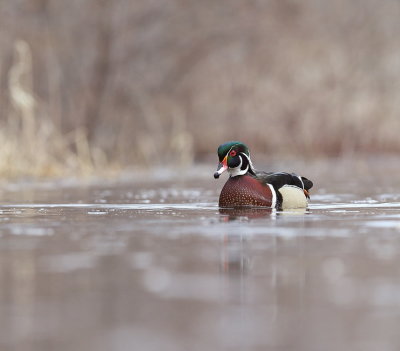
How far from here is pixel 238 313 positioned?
15.1 feet

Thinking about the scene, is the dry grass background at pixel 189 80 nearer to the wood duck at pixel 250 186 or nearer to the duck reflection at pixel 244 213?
the wood duck at pixel 250 186

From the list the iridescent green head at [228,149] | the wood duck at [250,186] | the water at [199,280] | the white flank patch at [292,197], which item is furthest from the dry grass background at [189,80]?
the water at [199,280]

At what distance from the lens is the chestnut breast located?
10.0 metres

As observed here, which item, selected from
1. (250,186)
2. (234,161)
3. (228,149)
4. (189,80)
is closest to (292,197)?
(250,186)

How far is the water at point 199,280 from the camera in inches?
163

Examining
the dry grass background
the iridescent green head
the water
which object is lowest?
the water

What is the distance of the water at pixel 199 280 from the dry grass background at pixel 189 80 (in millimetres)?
7355

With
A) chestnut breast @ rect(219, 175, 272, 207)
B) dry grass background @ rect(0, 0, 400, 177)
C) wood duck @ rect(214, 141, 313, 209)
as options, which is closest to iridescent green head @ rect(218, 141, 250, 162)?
wood duck @ rect(214, 141, 313, 209)

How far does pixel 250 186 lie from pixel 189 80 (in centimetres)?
1213

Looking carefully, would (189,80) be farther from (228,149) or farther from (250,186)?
(250,186)

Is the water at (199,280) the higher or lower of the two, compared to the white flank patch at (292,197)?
lower

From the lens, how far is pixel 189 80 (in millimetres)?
22062

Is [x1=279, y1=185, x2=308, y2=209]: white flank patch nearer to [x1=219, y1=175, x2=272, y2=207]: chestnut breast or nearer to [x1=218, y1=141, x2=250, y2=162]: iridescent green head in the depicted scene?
[x1=219, y1=175, x2=272, y2=207]: chestnut breast

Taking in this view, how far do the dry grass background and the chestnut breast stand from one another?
19.7 feet
